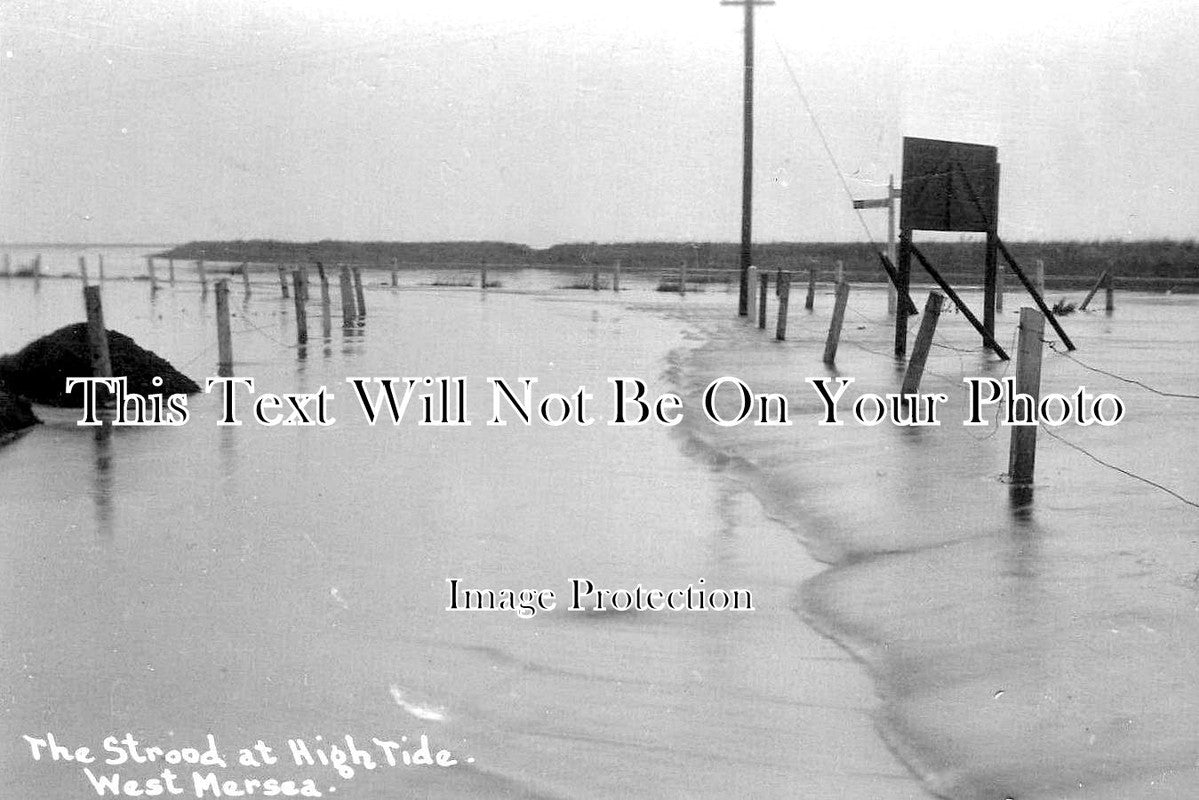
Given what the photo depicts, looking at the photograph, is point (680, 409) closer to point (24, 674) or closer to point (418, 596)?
point (418, 596)

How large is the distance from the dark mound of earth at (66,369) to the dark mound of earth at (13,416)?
3.14 ft

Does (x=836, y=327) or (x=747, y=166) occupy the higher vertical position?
(x=747, y=166)

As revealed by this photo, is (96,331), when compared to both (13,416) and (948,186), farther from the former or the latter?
(948,186)

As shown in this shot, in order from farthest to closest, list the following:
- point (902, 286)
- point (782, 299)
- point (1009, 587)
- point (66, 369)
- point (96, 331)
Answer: point (782, 299) → point (902, 286) → point (66, 369) → point (96, 331) → point (1009, 587)

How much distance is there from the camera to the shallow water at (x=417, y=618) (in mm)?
4422

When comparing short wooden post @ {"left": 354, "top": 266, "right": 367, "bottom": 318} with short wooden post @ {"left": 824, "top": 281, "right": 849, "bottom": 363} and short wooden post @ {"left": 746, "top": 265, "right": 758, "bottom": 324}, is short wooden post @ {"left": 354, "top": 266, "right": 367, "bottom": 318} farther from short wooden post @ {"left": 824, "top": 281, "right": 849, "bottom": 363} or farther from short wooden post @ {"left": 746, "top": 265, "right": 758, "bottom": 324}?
short wooden post @ {"left": 824, "top": 281, "right": 849, "bottom": 363}

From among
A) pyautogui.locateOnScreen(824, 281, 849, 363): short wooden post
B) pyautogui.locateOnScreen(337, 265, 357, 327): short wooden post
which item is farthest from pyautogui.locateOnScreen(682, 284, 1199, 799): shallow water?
pyautogui.locateOnScreen(337, 265, 357, 327): short wooden post

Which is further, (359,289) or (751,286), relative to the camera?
(359,289)

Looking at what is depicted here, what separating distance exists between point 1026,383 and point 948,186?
9072 millimetres

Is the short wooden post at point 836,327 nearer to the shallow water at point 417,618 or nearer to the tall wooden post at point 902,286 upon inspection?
the tall wooden post at point 902,286

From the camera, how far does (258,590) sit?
6.50 m

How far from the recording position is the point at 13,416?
12.8m

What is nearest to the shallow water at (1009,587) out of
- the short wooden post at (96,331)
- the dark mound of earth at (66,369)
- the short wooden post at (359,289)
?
the short wooden post at (96,331)

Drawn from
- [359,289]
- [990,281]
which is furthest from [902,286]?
[359,289]
